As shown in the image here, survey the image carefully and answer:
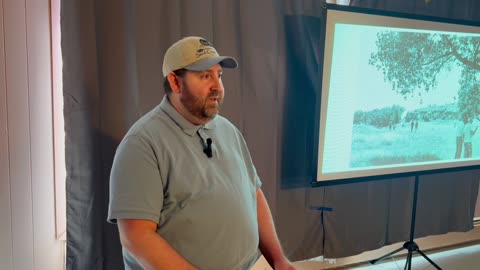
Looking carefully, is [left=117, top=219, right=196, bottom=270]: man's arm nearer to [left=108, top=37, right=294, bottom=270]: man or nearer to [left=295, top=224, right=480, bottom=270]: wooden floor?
[left=108, top=37, right=294, bottom=270]: man

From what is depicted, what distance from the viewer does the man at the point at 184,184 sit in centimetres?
121

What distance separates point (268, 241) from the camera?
163 centimetres

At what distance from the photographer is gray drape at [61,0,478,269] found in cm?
180

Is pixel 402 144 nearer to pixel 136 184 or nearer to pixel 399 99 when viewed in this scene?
pixel 399 99

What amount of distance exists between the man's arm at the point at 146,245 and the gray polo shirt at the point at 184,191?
3cm

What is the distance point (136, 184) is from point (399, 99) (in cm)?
172

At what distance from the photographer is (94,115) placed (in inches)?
71.8

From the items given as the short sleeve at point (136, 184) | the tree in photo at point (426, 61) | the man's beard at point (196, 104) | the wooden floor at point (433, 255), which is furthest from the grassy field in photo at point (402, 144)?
the short sleeve at point (136, 184)

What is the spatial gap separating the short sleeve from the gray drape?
0.67 meters

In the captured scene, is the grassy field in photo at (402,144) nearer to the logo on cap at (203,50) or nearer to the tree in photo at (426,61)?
the tree in photo at (426,61)

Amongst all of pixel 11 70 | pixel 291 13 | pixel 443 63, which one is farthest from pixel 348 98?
pixel 11 70

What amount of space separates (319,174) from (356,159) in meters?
0.26

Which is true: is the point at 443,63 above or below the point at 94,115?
above

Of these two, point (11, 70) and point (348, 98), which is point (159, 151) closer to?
point (11, 70)
